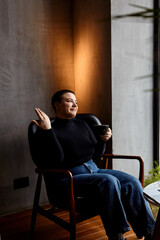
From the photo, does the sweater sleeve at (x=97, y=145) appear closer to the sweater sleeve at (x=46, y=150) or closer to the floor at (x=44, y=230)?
the sweater sleeve at (x=46, y=150)

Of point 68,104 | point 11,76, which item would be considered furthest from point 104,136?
point 11,76

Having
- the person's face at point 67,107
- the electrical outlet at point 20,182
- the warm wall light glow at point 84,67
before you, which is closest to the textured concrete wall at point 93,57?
the warm wall light glow at point 84,67

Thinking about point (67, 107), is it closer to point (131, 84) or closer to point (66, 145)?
point (66, 145)

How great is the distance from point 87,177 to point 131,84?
1103 millimetres

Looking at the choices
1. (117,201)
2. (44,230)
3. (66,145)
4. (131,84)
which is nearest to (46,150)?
(66,145)

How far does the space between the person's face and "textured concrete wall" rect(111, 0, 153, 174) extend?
0.48 m

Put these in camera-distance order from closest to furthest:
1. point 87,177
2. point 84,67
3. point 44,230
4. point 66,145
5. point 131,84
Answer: point 87,177 < point 66,145 < point 44,230 < point 131,84 < point 84,67

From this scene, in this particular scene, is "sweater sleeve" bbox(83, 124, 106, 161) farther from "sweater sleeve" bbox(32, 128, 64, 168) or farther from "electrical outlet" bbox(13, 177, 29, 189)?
"electrical outlet" bbox(13, 177, 29, 189)

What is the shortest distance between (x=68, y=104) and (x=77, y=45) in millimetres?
938

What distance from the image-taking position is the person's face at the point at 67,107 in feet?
6.53

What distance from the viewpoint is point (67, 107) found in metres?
1.99

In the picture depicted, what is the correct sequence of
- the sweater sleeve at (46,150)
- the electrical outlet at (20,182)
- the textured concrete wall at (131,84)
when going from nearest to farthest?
1. the sweater sleeve at (46,150)
2. the textured concrete wall at (131,84)
3. the electrical outlet at (20,182)

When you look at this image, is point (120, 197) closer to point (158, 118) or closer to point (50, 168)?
point (50, 168)

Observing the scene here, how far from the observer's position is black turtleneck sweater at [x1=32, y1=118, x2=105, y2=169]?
1.76m
